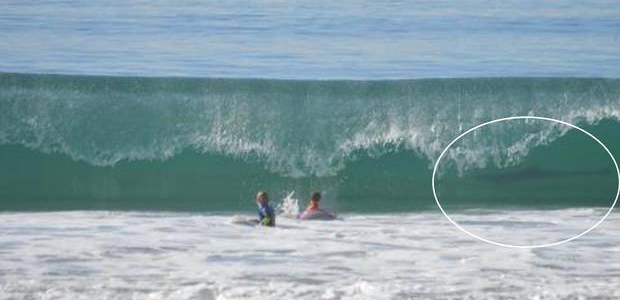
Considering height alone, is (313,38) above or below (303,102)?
above

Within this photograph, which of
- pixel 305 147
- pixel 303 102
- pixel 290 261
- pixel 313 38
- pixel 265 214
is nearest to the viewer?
pixel 290 261

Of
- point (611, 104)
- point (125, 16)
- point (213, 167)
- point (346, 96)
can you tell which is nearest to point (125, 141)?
point (213, 167)

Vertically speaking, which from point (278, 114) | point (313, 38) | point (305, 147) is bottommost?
point (305, 147)

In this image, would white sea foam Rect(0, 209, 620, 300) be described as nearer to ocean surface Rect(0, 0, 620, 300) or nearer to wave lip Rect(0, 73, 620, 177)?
ocean surface Rect(0, 0, 620, 300)

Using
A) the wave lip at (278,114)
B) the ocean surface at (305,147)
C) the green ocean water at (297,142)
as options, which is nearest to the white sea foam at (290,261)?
the ocean surface at (305,147)

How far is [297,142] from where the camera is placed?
1440 centimetres

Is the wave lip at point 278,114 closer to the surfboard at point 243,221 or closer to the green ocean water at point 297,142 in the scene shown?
the green ocean water at point 297,142

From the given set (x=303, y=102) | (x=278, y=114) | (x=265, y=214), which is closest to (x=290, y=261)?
(x=265, y=214)

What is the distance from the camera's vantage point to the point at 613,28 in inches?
671

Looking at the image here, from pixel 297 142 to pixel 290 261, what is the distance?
15.9 ft

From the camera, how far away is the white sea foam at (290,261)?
343 inches

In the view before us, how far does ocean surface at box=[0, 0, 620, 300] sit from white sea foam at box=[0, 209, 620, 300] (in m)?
0.03

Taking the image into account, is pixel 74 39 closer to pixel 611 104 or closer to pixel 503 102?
pixel 503 102

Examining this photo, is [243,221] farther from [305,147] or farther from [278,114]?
[278,114]
